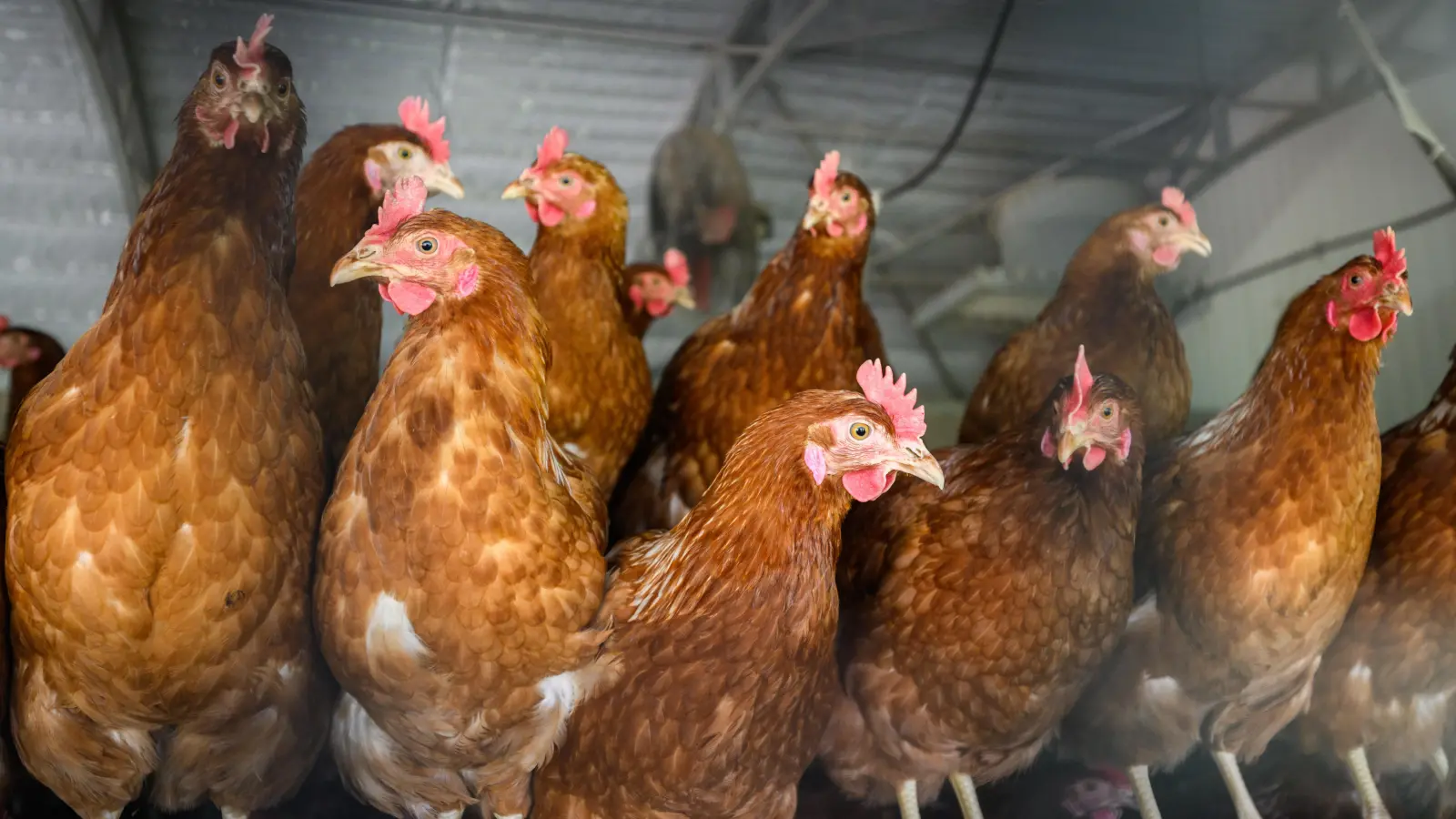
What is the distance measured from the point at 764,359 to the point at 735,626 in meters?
0.65

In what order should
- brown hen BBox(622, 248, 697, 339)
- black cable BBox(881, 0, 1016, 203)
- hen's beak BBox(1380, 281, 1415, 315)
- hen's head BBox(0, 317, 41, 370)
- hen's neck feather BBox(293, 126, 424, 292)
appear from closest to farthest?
hen's head BBox(0, 317, 41, 370) → hen's neck feather BBox(293, 126, 424, 292) → hen's beak BBox(1380, 281, 1415, 315) → black cable BBox(881, 0, 1016, 203) → brown hen BBox(622, 248, 697, 339)

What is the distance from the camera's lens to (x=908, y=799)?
1.92 meters

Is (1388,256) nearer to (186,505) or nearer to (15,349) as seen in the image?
(186,505)

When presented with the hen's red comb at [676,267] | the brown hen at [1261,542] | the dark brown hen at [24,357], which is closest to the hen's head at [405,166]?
the dark brown hen at [24,357]

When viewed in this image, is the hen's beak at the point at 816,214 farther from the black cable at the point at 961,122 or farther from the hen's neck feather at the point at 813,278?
the black cable at the point at 961,122

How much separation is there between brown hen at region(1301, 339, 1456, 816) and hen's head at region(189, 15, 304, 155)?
7.69 ft

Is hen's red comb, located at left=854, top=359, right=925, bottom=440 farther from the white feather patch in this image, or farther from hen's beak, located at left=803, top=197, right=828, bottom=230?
the white feather patch

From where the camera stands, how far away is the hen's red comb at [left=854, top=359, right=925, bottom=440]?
1557mm

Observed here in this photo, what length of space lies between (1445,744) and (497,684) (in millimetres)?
2136

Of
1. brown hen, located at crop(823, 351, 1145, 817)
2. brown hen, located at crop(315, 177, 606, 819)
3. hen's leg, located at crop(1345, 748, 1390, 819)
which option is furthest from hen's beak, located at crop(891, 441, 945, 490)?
hen's leg, located at crop(1345, 748, 1390, 819)

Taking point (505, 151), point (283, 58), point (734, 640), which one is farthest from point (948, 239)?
point (283, 58)

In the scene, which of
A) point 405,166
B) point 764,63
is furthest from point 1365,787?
point 405,166

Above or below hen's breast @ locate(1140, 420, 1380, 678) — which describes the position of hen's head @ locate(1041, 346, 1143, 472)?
above

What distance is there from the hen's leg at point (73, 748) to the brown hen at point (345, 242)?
0.54 m
